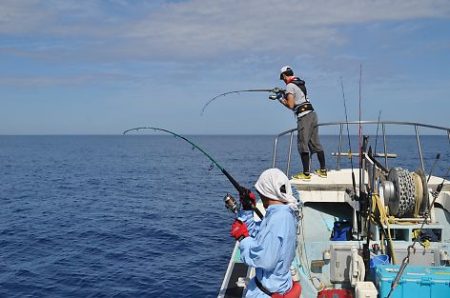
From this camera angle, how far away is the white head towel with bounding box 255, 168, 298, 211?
12.2ft

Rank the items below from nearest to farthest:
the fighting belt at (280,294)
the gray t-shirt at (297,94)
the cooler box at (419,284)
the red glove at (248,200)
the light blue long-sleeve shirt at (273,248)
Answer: the light blue long-sleeve shirt at (273,248), the fighting belt at (280,294), the red glove at (248,200), the cooler box at (419,284), the gray t-shirt at (297,94)

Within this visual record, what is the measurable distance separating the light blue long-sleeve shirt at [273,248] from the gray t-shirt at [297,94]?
16.9 feet

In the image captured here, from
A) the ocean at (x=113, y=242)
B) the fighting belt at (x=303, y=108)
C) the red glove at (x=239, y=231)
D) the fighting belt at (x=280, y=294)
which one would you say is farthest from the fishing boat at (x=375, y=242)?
the ocean at (x=113, y=242)

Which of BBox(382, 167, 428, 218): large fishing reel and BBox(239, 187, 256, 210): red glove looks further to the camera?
BBox(382, 167, 428, 218): large fishing reel

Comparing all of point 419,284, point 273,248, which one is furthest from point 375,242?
point 273,248

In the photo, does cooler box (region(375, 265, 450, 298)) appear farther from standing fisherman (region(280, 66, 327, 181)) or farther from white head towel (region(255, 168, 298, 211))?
standing fisherman (region(280, 66, 327, 181))

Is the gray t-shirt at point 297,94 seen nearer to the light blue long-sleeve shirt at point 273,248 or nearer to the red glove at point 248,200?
the red glove at point 248,200

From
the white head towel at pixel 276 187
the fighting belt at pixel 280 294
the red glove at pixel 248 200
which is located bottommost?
the fighting belt at pixel 280 294

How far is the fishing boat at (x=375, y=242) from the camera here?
511cm

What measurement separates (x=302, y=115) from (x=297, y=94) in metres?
0.44

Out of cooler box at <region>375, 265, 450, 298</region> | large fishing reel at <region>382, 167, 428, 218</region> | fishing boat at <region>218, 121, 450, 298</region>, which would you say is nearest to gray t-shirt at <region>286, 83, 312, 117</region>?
fishing boat at <region>218, 121, 450, 298</region>

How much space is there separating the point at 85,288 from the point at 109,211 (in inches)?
453

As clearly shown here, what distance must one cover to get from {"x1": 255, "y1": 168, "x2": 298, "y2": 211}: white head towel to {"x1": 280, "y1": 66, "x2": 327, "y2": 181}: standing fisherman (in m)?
5.10

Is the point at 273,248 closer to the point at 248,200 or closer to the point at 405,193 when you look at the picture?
the point at 248,200
